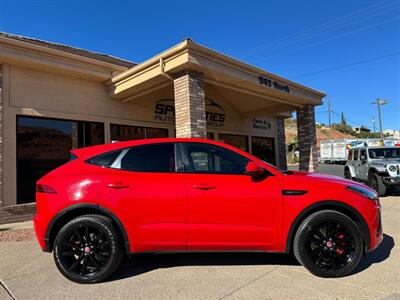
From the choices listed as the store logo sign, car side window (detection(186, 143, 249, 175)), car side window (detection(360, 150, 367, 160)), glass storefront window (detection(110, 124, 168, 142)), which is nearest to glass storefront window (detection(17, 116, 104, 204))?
glass storefront window (detection(110, 124, 168, 142))

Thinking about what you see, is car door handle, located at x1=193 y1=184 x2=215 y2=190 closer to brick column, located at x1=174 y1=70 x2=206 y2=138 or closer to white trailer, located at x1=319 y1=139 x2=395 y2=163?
brick column, located at x1=174 y1=70 x2=206 y2=138

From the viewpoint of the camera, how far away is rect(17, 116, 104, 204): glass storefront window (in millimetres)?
8648

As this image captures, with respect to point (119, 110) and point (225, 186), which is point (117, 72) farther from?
point (225, 186)

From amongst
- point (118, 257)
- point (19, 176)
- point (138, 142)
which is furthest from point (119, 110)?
point (118, 257)

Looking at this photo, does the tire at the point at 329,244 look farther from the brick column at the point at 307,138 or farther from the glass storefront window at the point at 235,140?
the glass storefront window at the point at 235,140

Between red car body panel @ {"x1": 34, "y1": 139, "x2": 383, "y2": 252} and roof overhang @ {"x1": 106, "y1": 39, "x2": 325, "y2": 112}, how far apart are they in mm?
4334

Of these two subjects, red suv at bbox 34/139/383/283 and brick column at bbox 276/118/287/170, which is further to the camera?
brick column at bbox 276/118/287/170

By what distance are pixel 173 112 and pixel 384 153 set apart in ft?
25.8

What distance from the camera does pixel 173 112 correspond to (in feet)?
39.7

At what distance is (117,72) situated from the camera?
1022 cm

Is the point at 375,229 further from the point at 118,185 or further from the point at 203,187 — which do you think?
the point at 118,185

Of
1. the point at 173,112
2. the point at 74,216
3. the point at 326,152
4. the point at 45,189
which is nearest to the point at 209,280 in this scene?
the point at 74,216

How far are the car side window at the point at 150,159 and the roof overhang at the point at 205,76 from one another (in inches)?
148

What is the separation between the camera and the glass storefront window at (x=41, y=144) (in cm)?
Answer: 865
